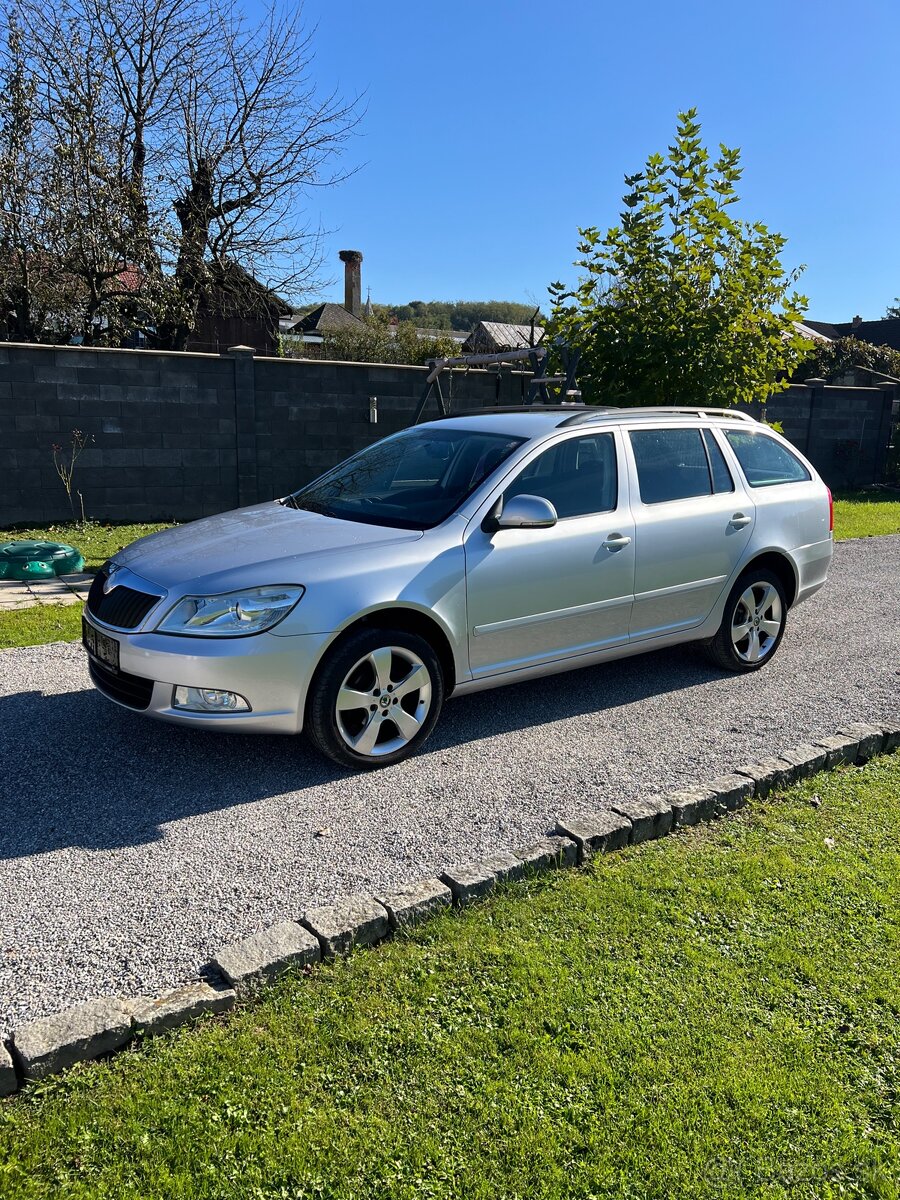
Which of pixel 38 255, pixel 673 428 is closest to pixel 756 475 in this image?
pixel 673 428

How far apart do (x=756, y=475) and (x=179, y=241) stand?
12.3m

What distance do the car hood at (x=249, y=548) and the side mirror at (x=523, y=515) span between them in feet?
1.36

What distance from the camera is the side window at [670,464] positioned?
5.47 metres

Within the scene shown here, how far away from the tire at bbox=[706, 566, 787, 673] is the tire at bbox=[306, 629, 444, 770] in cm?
232

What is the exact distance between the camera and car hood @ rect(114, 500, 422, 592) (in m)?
4.13

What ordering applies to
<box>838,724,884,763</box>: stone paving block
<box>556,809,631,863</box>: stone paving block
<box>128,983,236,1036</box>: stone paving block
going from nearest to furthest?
<box>128,983,236,1036</box>: stone paving block < <box>556,809,631,863</box>: stone paving block < <box>838,724,884,763</box>: stone paving block

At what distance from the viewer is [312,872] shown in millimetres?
3463

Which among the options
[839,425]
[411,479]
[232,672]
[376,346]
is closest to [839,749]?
[411,479]

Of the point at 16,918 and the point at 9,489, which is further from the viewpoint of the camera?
the point at 9,489

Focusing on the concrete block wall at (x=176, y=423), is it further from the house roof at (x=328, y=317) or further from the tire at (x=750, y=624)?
the house roof at (x=328, y=317)

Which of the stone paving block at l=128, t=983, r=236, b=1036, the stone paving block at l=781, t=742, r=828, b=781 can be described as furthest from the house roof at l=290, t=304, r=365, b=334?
the stone paving block at l=128, t=983, r=236, b=1036

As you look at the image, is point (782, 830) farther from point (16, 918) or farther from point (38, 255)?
point (38, 255)

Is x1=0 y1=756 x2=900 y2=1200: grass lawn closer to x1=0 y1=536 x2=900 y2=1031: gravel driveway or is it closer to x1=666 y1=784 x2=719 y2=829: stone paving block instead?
x1=0 y1=536 x2=900 y2=1031: gravel driveway

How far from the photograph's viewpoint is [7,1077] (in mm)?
2340
